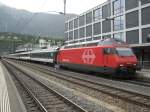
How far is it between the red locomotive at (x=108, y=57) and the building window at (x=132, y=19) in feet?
74.0

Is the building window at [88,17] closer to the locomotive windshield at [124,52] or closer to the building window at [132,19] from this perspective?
the building window at [132,19]

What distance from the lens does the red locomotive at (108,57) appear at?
875 inches

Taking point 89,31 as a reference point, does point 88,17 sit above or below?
above

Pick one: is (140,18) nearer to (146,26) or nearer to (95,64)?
(146,26)

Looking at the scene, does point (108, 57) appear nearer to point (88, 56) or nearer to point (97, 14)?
point (88, 56)

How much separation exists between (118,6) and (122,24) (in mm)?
4414

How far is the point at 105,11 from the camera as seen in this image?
61656mm

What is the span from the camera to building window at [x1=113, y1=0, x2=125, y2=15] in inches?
2136

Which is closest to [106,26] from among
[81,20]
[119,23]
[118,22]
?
[118,22]

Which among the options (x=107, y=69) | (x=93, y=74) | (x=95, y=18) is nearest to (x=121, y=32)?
(x=95, y=18)

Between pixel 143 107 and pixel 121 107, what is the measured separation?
87cm

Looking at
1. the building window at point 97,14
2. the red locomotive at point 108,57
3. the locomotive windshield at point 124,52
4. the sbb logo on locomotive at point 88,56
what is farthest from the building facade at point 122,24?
the locomotive windshield at point 124,52

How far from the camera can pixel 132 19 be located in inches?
1986

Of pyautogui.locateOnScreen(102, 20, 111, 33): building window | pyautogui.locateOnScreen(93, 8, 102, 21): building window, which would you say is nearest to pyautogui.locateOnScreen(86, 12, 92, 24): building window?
pyautogui.locateOnScreen(93, 8, 102, 21): building window
